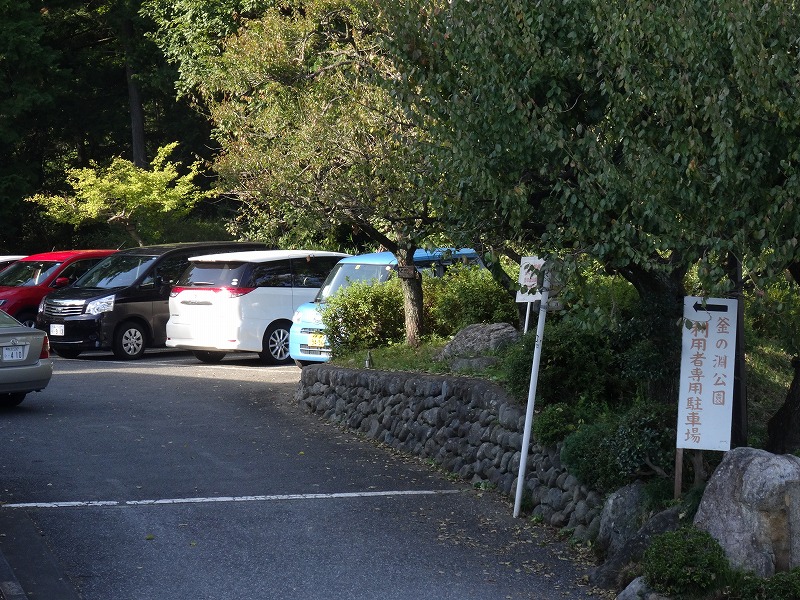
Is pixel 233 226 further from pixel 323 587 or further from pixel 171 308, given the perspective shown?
pixel 323 587

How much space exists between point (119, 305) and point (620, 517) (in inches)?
553

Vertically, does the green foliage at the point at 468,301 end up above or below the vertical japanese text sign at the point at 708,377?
above

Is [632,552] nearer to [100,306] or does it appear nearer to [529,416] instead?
[529,416]

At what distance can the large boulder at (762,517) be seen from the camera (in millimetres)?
6395

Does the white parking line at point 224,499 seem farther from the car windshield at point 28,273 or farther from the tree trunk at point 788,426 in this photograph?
the car windshield at point 28,273

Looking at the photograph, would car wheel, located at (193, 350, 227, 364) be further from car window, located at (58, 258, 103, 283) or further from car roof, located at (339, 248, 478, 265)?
car roof, located at (339, 248, 478, 265)

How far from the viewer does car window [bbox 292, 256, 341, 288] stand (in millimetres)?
18891

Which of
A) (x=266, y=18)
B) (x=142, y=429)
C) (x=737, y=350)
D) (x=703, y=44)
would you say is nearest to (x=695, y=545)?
(x=737, y=350)

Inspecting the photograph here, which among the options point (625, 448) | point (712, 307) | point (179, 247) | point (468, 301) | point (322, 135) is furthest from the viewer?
point (179, 247)

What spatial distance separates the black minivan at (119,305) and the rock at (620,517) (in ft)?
45.4

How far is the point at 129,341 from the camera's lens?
66.1 ft

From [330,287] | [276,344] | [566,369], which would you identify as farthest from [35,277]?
[566,369]

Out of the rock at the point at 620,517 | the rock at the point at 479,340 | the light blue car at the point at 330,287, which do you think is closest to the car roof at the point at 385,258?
the light blue car at the point at 330,287

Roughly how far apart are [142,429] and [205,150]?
81.1ft
